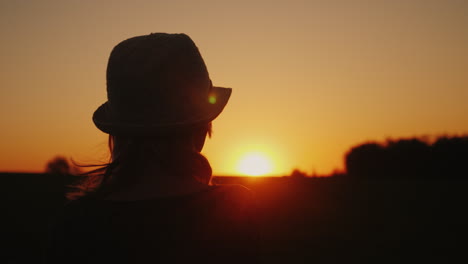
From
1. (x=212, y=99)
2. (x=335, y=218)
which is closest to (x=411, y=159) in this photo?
(x=335, y=218)

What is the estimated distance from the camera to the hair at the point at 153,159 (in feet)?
4.85

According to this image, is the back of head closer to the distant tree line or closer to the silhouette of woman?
the silhouette of woman

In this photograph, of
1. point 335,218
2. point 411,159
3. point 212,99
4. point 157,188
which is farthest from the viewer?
point 411,159

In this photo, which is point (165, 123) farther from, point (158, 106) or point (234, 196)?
point (234, 196)

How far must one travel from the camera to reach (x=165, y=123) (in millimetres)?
1500

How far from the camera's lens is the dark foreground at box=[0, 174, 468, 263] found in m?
11.1

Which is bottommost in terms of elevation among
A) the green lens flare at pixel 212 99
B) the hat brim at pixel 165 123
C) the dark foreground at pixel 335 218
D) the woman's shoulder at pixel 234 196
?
the dark foreground at pixel 335 218

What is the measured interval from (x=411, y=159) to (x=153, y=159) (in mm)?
32091

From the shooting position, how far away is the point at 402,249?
38.2 feet

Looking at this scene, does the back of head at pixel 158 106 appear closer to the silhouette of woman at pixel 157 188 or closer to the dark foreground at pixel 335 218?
the silhouette of woman at pixel 157 188

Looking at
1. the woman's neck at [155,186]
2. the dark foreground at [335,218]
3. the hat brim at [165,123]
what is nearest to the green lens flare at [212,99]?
the hat brim at [165,123]

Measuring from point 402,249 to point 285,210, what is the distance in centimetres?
347

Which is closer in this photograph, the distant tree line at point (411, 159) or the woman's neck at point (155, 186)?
the woman's neck at point (155, 186)

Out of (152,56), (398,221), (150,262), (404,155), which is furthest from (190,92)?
(404,155)
